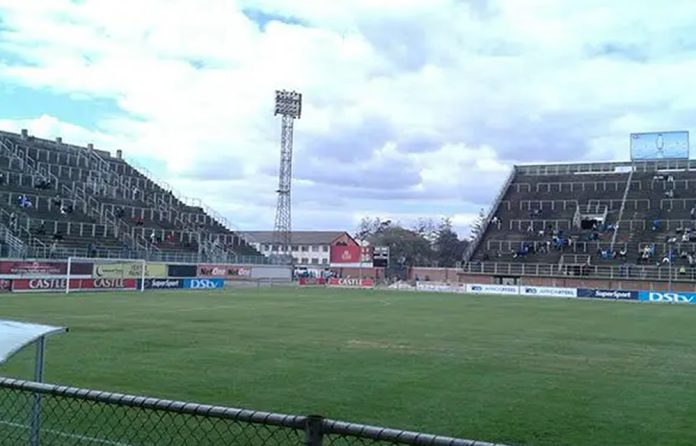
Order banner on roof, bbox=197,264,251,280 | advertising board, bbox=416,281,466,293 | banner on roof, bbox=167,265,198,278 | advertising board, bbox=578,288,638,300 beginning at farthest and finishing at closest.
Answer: advertising board, bbox=416,281,466,293
banner on roof, bbox=197,264,251,280
advertising board, bbox=578,288,638,300
banner on roof, bbox=167,265,198,278

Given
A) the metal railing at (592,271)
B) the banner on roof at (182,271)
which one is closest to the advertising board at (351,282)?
the metal railing at (592,271)

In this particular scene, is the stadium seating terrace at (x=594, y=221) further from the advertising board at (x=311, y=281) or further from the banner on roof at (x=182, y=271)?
the banner on roof at (x=182, y=271)

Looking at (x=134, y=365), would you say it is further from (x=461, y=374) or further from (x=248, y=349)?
(x=461, y=374)

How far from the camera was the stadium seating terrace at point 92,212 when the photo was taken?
59.4 meters

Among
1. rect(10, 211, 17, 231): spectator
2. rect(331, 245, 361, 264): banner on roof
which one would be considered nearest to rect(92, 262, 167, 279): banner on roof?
rect(10, 211, 17, 231): spectator

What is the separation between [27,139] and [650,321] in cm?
6580

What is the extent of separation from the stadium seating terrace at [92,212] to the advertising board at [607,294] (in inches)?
1312

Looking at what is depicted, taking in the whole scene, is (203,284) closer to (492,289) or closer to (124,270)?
(124,270)

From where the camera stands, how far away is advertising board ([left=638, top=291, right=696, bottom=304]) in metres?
59.7

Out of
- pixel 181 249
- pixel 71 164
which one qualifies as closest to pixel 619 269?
pixel 181 249

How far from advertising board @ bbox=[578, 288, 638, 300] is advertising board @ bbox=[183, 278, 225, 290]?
31.8 m

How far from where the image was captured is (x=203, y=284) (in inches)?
2502

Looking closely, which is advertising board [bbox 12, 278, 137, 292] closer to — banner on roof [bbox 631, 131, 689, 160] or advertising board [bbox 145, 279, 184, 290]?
advertising board [bbox 145, 279, 184, 290]

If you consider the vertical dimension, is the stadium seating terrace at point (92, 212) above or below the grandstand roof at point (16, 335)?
above
